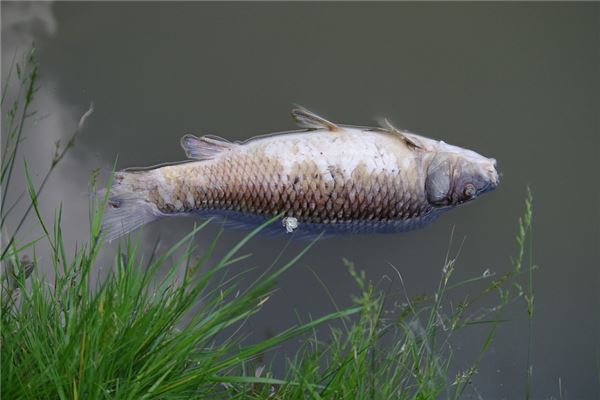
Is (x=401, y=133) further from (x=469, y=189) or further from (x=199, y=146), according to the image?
(x=199, y=146)

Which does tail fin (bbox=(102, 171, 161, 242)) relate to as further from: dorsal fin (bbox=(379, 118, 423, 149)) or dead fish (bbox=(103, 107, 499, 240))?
dorsal fin (bbox=(379, 118, 423, 149))

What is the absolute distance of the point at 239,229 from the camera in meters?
1.33

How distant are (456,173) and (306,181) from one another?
229 millimetres

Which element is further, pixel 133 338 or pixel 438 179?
pixel 438 179

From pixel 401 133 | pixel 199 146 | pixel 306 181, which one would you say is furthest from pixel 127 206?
pixel 401 133

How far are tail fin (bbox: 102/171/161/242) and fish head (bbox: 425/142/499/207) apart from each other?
0.41 meters

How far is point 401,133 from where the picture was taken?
134cm

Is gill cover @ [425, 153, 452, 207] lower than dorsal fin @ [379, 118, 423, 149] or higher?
lower

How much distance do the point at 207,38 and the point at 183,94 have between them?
3.7 inches

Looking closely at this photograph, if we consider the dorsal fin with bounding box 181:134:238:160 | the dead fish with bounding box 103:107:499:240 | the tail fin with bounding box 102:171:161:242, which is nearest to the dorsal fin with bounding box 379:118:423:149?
the dead fish with bounding box 103:107:499:240

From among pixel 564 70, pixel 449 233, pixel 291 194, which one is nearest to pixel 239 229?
pixel 291 194

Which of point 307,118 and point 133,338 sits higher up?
point 307,118

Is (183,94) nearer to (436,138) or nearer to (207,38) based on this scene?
(207,38)

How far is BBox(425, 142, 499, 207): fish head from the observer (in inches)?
53.5
